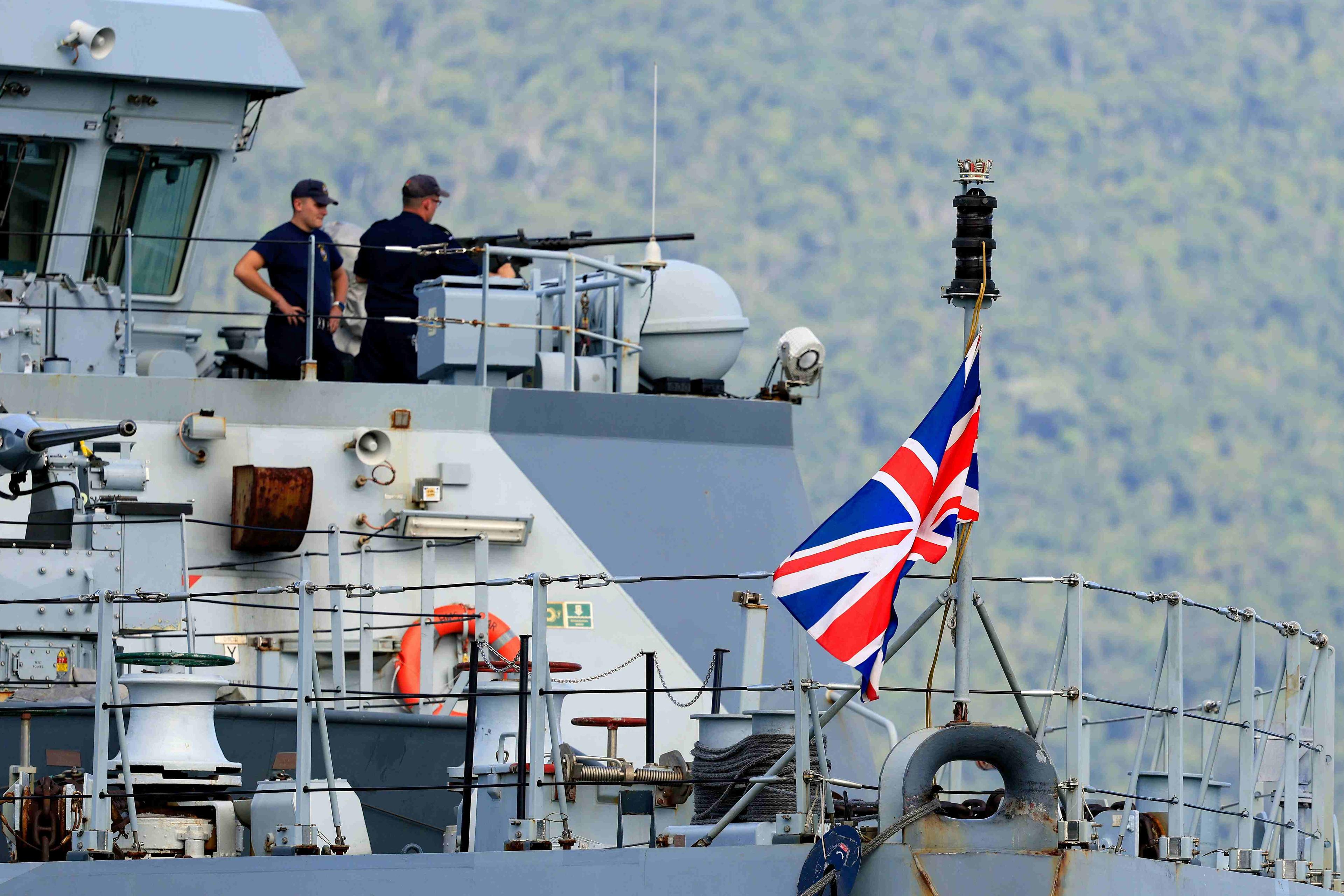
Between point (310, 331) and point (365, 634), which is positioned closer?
point (365, 634)

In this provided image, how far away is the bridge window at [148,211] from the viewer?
44.5 feet

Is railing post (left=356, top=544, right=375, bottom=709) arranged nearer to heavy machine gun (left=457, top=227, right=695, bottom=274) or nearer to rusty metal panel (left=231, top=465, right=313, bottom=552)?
rusty metal panel (left=231, top=465, right=313, bottom=552)

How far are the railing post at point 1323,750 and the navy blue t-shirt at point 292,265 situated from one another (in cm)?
570

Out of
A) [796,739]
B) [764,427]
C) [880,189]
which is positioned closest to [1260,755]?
[796,739]

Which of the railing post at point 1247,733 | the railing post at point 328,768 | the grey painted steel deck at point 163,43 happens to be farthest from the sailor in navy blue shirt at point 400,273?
the railing post at point 1247,733

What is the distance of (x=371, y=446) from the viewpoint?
11516 millimetres

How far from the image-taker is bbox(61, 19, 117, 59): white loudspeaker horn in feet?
42.7

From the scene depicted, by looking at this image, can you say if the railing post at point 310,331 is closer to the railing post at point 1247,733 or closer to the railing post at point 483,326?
the railing post at point 483,326

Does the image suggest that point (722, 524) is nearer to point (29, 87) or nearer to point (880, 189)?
point (29, 87)

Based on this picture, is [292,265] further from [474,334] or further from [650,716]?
[650,716]

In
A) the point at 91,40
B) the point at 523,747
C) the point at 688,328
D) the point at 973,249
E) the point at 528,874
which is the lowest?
the point at 528,874

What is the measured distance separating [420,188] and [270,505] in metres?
2.55

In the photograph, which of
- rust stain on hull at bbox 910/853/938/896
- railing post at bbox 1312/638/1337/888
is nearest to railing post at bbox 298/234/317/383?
railing post at bbox 1312/638/1337/888

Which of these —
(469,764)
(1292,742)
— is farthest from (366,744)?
(1292,742)
